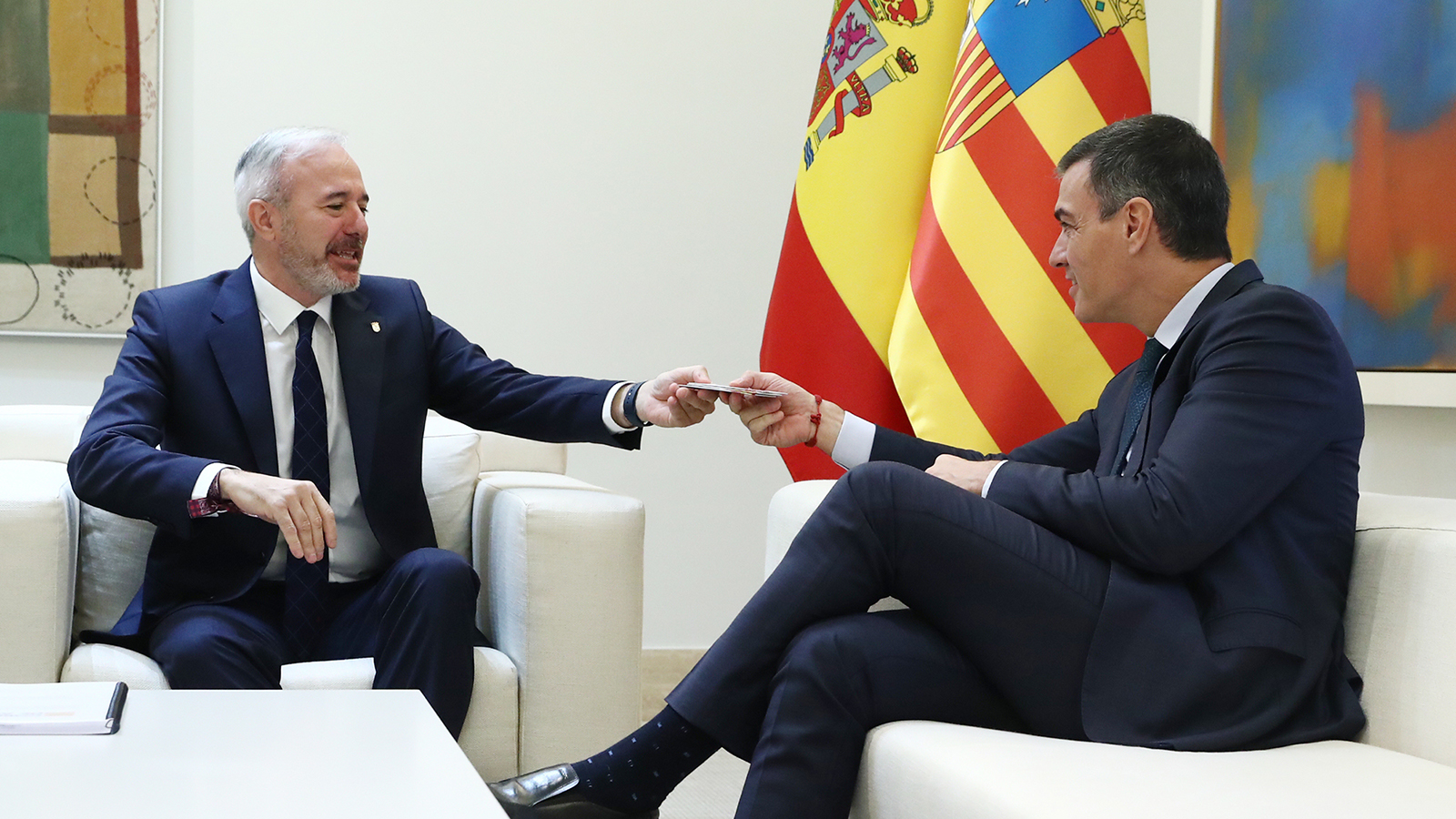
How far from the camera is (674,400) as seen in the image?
2.33 metres

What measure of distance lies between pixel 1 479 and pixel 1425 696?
213 centimetres

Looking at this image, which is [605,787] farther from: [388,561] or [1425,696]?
[1425,696]

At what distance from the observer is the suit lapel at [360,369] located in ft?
7.38

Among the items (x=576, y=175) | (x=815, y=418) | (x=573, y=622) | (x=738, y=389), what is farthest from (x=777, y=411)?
(x=576, y=175)

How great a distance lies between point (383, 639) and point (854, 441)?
0.89 metres

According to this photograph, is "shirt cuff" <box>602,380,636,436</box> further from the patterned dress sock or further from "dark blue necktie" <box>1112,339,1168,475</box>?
"dark blue necktie" <box>1112,339,1168,475</box>

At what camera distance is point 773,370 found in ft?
9.02

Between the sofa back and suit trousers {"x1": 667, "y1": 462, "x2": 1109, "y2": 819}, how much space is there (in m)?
0.33

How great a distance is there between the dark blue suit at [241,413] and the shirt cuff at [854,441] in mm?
415

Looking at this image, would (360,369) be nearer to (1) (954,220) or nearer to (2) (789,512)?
(2) (789,512)

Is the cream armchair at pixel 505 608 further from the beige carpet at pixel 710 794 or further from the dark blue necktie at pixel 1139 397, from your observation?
the dark blue necktie at pixel 1139 397

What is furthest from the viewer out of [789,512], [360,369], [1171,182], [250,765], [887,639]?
[360,369]

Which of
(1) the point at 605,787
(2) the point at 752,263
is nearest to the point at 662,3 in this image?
(2) the point at 752,263

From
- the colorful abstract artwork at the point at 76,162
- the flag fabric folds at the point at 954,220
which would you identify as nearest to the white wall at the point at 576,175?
the colorful abstract artwork at the point at 76,162
